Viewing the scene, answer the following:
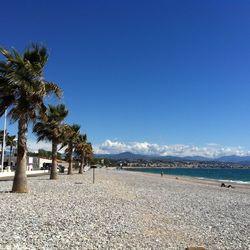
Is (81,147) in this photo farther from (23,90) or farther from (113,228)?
(113,228)

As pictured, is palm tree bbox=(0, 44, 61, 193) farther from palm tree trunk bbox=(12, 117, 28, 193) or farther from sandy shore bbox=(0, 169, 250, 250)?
sandy shore bbox=(0, 169, 250, 250)

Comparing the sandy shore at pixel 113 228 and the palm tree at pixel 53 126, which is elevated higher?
the palm tree at pixel 53 126

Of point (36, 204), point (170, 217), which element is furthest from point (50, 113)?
point (170, 217)

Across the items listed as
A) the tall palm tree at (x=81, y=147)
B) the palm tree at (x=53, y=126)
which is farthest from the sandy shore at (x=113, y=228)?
the tall palm tree at (x=81, y=147)

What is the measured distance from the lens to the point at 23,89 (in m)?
19.7

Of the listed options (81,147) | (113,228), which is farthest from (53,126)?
(81,147)

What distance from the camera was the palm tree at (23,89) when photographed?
773 inches

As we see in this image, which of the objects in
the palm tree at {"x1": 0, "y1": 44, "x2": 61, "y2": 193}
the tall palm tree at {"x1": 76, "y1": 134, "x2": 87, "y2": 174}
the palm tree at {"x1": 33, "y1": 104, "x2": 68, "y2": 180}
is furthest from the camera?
the tall palm tree at {"x1": 76, "y1": 134, "x2": 87, "y2": 174}

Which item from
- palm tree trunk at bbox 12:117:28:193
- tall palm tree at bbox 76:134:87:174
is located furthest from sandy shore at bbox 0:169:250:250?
tall palm tree at bbox 76:134:87:174

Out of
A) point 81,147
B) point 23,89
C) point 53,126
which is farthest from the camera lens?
point 81,147

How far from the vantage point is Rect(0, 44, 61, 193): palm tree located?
19625 mm

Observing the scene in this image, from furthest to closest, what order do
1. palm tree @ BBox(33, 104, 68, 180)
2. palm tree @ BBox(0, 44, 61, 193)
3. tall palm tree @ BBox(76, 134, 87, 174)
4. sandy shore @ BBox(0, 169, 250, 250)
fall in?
tall palm tree @ BBox(76, 134, 87, 174) → palm tree @ BBox(33, 104, 68, 180) → palm tree @ BBox(0, 44, 61, 193) → sandy shore @ BBox(0, 169, 250, 250)

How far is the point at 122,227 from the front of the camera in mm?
11297

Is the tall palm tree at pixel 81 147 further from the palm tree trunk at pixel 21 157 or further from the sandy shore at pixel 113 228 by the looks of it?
the sandy shore at pixel 113 228
